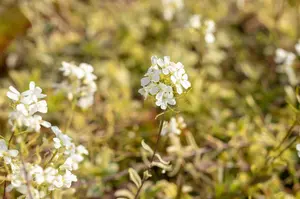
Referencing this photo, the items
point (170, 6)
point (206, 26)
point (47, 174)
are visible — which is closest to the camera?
point (47, 174)

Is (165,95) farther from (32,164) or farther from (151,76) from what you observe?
(32,164)

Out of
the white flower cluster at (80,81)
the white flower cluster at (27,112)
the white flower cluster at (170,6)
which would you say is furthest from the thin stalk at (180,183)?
the white flower cluster at (170,6)

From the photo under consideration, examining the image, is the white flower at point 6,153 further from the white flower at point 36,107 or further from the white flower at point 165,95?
the white flower at point 165,95

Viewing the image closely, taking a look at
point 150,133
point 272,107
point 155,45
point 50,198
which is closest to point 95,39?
point 155,45

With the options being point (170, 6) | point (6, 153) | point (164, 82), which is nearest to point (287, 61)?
point (170, 6)

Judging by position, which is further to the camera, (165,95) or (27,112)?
(165,95)

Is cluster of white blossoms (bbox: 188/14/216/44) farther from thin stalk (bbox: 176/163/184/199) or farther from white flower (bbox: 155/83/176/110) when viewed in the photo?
white flower (bbox: 155/83/176/110)
